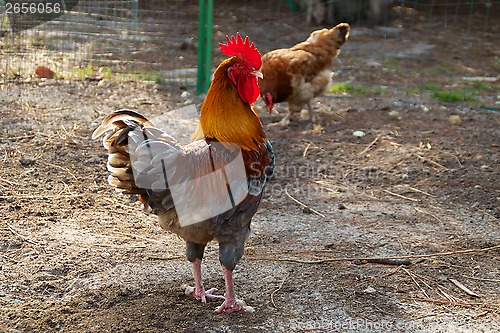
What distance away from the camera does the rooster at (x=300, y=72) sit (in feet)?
23.2

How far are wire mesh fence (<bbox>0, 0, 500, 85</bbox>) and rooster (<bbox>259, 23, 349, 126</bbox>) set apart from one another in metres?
1.99

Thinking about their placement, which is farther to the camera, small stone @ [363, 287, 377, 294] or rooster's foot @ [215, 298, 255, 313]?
small stone @ [363, 287, 377, 294]

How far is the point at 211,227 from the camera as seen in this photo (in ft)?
11.8

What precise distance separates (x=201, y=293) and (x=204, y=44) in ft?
16.5

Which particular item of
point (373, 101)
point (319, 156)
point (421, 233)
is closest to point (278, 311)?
point (421, 233)

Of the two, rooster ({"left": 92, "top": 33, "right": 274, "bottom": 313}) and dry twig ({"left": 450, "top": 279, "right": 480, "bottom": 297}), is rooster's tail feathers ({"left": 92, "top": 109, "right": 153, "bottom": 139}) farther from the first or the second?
dry twig ({"left": 450, "top": 279, "right": 480, "bottom": 297})

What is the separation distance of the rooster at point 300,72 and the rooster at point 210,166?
126 inches

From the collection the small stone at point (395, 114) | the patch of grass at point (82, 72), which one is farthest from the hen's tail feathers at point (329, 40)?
the patch of grass at point (82, 72)

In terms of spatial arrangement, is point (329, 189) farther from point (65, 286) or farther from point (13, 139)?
point (13, 139)

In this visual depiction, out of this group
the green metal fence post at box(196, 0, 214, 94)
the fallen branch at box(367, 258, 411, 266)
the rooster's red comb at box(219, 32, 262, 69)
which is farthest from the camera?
the green metal fence post at box(196, 0, 214, 94)

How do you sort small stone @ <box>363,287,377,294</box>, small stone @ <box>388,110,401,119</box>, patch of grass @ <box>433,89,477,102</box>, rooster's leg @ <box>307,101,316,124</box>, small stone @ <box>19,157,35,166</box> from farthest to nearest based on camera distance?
patch of grass @ <box>433,89,477,102</box> < small stone @ <box>388,110,401,119</box> < rooster's leg @ <box>307,101,316,124</box> < small stone @ <box>19,157,35,166</box> < small stone @ <box>363,287,377,294</box>

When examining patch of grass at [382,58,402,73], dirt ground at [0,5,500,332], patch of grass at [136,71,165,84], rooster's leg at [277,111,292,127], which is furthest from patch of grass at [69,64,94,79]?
patch of grass at [382,58,402,73]

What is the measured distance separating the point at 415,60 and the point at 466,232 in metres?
5.75

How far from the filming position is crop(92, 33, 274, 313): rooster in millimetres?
3422
